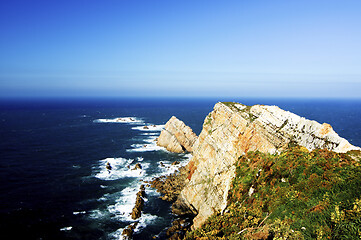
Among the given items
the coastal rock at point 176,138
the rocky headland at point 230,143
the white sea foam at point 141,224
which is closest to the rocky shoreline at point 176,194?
the rocky headland at point 230,143

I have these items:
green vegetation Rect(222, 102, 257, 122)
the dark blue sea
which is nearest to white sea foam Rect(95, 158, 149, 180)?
the dark blue sea

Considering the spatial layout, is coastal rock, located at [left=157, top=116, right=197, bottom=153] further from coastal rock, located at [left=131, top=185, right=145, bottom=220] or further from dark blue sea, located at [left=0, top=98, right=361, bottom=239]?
coastal rock, located at [left=131, top=185, right=145, bottom=220]

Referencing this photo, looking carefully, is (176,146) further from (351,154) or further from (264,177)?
(351,154)

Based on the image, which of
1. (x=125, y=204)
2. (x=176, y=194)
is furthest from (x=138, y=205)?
(x=176, y=194)

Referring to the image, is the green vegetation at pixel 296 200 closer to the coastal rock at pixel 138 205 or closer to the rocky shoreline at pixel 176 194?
the rocky shoreline at pixel 176 194

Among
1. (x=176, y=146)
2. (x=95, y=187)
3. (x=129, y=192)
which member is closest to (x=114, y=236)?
(x=129, y=192)

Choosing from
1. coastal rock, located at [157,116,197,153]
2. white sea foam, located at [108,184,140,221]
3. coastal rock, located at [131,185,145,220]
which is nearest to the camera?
coastal rock, located at [131,185,145,220]
